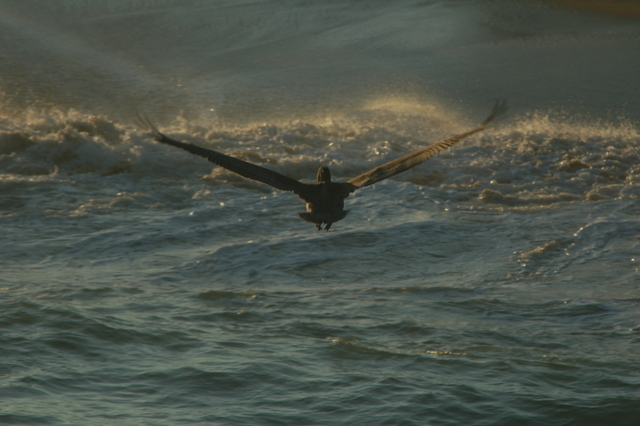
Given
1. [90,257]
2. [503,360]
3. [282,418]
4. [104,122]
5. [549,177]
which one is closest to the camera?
[282,418]

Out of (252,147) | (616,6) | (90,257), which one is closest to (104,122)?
(252,147)

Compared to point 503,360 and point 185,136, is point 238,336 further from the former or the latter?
point 185,136

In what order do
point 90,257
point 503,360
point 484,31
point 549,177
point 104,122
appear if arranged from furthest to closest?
point 484,31 < point 104,122 < point 549,177 < point 90,257 < point 503,360

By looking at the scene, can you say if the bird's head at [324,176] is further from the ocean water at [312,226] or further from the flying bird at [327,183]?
the ocean water at [312,226]

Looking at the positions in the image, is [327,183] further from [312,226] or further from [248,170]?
[312,226]

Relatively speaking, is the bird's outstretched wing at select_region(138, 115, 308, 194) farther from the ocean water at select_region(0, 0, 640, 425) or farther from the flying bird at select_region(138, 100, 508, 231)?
the ocean water at select_region(0, 0, 640, 425)

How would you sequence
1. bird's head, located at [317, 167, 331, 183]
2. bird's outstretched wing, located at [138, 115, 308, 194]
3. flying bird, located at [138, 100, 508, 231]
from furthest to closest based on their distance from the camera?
bird's head, located at [317, 167, 331, 183] → flying bird, located at [138, 100, 508, 231] → bird's outstretched wing, located at [138, 115, 308, 194]

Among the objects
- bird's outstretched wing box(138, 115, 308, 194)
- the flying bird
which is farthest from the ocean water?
bird's outstretched wing box(138, 115, 308, 194)

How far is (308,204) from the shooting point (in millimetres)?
7125

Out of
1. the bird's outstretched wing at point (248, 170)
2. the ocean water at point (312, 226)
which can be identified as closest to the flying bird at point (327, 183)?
the bird's outstretched wing at point (248, 170)

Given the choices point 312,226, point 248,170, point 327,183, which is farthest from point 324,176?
point 312,226

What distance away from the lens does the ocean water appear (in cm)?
744

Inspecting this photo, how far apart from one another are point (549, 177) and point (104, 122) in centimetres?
645

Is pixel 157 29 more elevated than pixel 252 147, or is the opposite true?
pixel 157 29
